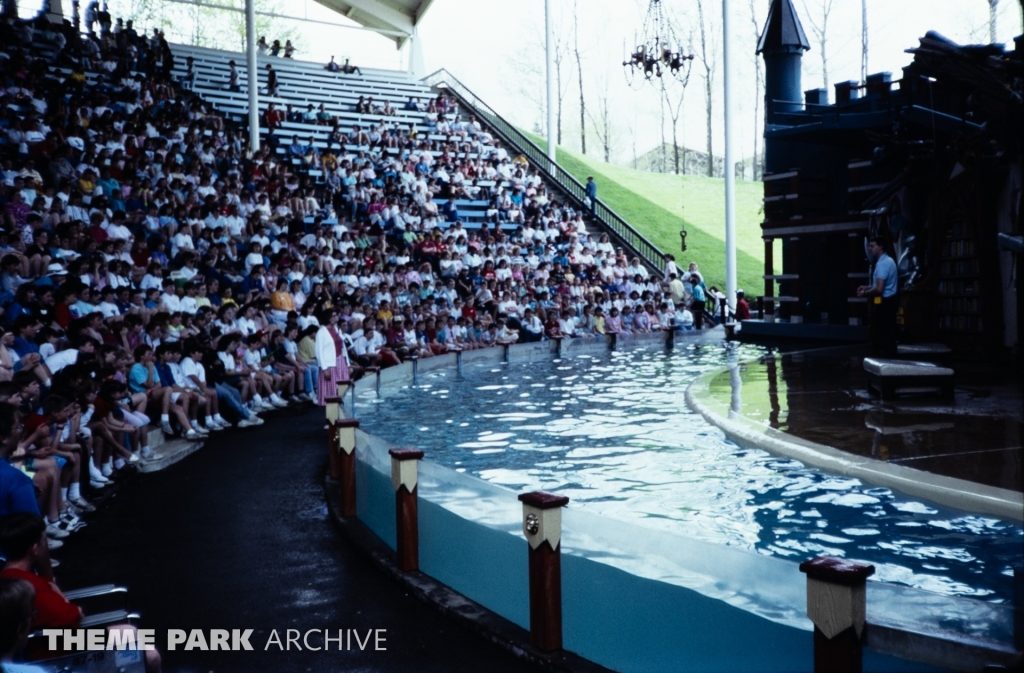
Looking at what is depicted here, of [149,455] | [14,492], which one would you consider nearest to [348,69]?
[149,455]

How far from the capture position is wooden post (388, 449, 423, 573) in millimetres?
6102

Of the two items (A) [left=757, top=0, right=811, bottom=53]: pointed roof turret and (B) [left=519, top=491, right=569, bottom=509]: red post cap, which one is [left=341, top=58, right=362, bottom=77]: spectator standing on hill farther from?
(B) [left=519, top=491, right=569, bottom=509]: red post cap

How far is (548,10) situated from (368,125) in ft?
29.0

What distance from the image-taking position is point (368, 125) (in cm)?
3102

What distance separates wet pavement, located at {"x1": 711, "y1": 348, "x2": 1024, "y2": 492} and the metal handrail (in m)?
16.4

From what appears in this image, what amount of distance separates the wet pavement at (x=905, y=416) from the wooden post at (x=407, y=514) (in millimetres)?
4056

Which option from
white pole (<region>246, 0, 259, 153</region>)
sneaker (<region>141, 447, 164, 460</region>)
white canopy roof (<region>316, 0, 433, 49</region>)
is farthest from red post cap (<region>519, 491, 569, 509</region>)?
white canopy roof (<region>316, 0, 433, 49</region>)

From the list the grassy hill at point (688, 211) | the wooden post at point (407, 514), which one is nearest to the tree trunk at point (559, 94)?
the grassy hill at point (688, 211)

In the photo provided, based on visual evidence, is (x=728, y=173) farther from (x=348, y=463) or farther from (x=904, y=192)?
(x=348, y=463)

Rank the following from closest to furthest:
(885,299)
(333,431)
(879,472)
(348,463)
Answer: (879,472)
(348,463)
(333,431)
(885,299)

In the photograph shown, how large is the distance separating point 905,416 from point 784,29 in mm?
19670

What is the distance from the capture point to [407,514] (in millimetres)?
6148

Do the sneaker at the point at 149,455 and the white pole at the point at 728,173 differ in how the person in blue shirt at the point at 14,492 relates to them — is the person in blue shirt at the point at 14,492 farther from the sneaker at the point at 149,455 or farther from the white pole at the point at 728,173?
Answer: the white pole at the point at 728,173

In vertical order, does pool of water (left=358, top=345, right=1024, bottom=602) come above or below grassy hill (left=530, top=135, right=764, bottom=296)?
below
